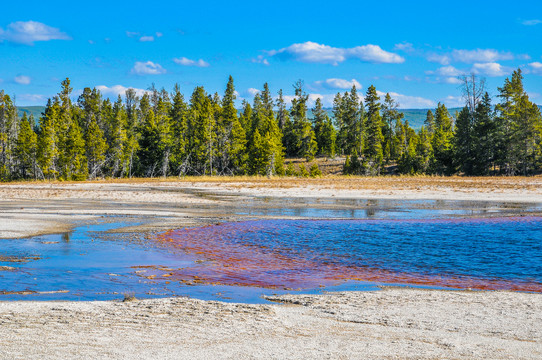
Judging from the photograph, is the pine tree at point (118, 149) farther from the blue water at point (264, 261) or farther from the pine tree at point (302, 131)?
the blue water at point (264, 261)

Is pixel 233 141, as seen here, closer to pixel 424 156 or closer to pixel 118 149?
pixel 118 149

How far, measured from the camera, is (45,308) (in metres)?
8.38

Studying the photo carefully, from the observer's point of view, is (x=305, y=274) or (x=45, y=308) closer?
(x=45, y=308)

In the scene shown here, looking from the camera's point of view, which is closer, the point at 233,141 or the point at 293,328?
the point at 293,328

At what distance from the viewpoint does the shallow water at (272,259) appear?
10820 millimetres

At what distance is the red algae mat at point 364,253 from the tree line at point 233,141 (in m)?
47.9

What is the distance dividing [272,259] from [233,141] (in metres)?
63.4

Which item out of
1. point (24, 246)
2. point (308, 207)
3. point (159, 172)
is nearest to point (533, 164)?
point (308, 207)

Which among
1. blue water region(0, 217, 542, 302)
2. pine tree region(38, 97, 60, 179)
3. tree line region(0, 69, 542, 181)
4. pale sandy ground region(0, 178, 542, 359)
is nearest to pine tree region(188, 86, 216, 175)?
tree line region(0, 69, 542, 181)

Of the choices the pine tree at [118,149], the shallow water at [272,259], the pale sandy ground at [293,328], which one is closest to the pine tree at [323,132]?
the pine tree at [118,149]

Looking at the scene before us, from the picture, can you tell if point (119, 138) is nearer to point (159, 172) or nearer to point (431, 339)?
point (159, 172)

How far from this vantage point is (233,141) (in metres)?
77.1

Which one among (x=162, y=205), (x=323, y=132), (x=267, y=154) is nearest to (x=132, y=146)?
(x=267, y=154)

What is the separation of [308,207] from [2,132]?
72.2 metres
